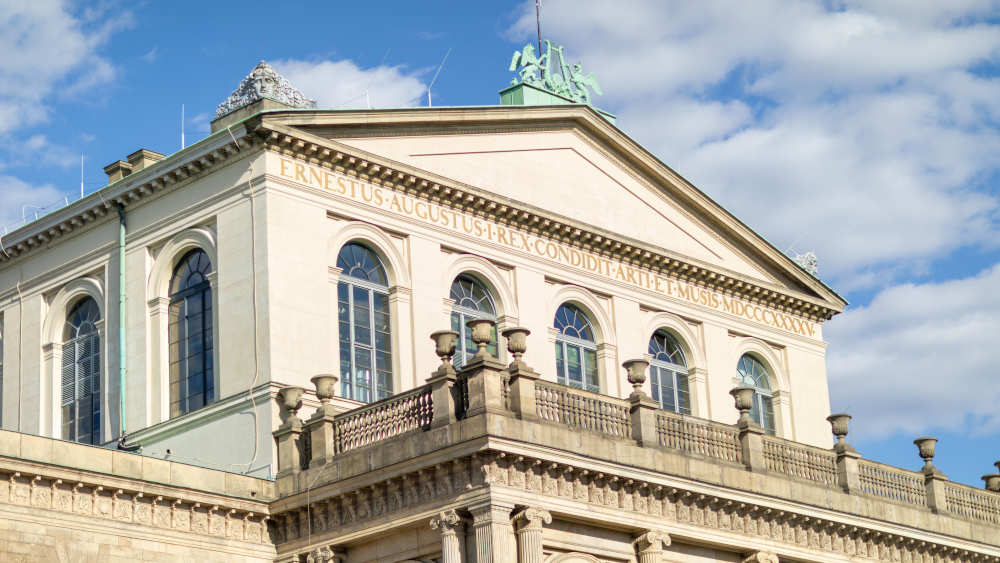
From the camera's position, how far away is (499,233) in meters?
40.4

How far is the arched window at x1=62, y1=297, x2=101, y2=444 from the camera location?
3888 centimetres

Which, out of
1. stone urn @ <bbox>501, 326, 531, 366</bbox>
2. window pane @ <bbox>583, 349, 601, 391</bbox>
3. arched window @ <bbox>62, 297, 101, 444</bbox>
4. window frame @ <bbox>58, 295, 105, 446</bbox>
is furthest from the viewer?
window pane @ <bbox>583, 349, 601, 391</bbox>

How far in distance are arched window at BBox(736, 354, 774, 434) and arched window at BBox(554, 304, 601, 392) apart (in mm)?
5344

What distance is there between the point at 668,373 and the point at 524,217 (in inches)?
239

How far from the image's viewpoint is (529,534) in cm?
3016

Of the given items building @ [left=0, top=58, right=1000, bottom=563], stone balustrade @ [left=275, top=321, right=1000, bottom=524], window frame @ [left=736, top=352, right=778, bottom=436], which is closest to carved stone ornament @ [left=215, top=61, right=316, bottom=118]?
building @ [left=0, top=58, right=1000, bottom=563]

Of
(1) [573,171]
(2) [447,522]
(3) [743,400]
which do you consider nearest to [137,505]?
(2) [447,522]

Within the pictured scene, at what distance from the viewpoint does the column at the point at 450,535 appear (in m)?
30.3

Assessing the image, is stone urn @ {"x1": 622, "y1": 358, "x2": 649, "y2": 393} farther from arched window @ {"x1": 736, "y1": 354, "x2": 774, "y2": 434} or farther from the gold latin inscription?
arched window @ {"x1": 736, "y1": 354, "x2": 774, "y2": 434}

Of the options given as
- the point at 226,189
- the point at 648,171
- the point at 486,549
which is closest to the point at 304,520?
the point at 486,549

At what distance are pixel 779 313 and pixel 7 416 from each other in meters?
20.2

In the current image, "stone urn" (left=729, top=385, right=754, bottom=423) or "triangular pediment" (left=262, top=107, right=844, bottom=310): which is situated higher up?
"triangular pediment" (left=262, top=107, right=844, bottom=310)

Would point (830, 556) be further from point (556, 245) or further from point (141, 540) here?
point (141, 540)

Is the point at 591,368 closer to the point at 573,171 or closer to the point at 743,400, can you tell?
the point at 573,171
